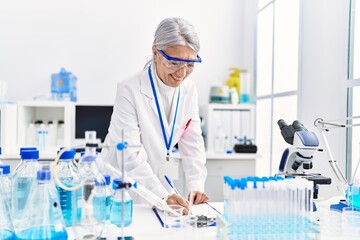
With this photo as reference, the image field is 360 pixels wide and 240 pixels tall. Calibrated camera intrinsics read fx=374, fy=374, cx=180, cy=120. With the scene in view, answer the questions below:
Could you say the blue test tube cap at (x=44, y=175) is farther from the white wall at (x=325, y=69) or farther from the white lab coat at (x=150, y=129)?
the white wall at (x=325, y=69)

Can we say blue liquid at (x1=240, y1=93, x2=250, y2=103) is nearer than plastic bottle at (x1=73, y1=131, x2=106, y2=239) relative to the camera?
No

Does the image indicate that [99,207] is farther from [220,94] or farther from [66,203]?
[220,94]

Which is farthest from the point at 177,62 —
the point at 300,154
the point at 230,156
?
the point at 230,156

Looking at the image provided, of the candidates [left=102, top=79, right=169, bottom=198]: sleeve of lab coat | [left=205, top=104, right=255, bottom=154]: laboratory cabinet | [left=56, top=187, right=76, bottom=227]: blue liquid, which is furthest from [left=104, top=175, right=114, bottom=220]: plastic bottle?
[left=205, top=104, right=255, bottom=154]: laboratory cabinet

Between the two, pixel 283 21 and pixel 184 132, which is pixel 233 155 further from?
pixel 184 132

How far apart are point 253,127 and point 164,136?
2.05 meters

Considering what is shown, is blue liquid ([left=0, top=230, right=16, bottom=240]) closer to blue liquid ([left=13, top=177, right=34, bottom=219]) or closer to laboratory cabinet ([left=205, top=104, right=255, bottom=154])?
blue liquid ([left=13, top=177, right=34, bottom=219])

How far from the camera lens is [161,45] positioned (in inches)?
66.9

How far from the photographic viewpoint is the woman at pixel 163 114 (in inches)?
66.2

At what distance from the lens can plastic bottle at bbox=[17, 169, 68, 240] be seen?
3.26 ft

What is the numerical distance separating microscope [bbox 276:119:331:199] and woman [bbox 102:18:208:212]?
0.40 metres

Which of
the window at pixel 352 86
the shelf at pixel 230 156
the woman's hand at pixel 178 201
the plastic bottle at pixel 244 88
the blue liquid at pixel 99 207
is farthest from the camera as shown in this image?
the plastic bottle at pixel 244 88

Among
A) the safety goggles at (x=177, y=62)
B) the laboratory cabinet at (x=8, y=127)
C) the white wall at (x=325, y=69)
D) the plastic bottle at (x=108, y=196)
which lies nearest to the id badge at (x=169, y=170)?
the safety goggles at (x=177, y=62)

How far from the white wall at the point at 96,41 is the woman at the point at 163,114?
1.93 m
